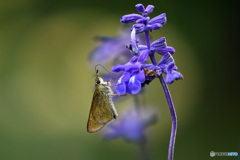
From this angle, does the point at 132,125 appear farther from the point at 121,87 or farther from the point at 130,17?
the point at 130,17

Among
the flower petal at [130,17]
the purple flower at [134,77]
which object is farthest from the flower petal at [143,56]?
the flower petal at [130,17]

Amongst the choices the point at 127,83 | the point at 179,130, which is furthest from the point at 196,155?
the point at 127,83

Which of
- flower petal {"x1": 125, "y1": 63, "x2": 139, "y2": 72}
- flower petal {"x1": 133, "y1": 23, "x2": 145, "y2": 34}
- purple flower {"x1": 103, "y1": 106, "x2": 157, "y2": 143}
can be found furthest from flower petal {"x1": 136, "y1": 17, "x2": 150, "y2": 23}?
purple flower {"x1": 103, "y1": 106, "x2": 157, "y2": 143}

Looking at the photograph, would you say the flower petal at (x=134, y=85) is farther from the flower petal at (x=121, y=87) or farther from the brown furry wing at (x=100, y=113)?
the brown furry wing at (x=100, y=113)

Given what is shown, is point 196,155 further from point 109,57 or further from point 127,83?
point 127,83

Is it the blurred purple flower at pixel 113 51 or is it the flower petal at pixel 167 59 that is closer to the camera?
the flower petal at pixel 167 59

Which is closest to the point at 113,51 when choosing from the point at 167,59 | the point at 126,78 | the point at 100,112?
the point at 100,112

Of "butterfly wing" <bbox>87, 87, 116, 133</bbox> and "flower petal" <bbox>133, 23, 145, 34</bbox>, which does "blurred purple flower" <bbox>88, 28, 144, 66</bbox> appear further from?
"flower petal" <bbox>133, 23, 145, 34</bbox>

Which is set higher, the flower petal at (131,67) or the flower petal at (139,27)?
the flower petal at (139,27)
